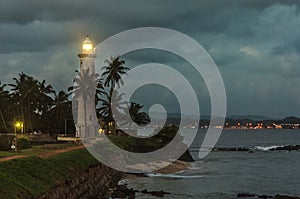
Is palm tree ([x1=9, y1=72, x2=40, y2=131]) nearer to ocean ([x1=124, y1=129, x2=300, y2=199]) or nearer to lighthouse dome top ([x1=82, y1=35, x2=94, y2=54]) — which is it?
lighthouse dome top ([x1=82, y1=35, x2=94, y2=54])

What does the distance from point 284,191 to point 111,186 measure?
18.1 metres

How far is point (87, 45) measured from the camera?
69.1m

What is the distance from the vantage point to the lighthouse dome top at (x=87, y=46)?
6881 centimetres

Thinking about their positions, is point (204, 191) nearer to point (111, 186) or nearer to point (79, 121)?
point (111, 186)

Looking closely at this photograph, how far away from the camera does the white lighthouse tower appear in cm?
6900

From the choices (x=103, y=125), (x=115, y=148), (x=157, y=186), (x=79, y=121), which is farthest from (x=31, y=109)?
(x=157, y=186)

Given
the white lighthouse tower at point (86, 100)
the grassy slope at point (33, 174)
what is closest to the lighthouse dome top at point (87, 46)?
the white lighthouse tower at point (86, 100)

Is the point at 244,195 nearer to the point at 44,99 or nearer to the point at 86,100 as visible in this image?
the point at 86,100

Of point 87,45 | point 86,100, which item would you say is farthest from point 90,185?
point 87,45

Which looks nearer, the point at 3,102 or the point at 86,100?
the point at 86,100

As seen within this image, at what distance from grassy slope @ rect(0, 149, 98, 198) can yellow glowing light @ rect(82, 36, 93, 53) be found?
108 ft

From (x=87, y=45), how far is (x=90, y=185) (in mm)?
33915

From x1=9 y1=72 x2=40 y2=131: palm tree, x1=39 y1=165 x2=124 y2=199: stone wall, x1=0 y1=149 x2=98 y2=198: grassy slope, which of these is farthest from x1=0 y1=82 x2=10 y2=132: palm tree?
x1=0 y1=149 x2=98 y2=198: grassy slope

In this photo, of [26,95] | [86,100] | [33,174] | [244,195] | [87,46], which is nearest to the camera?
[33,174]
